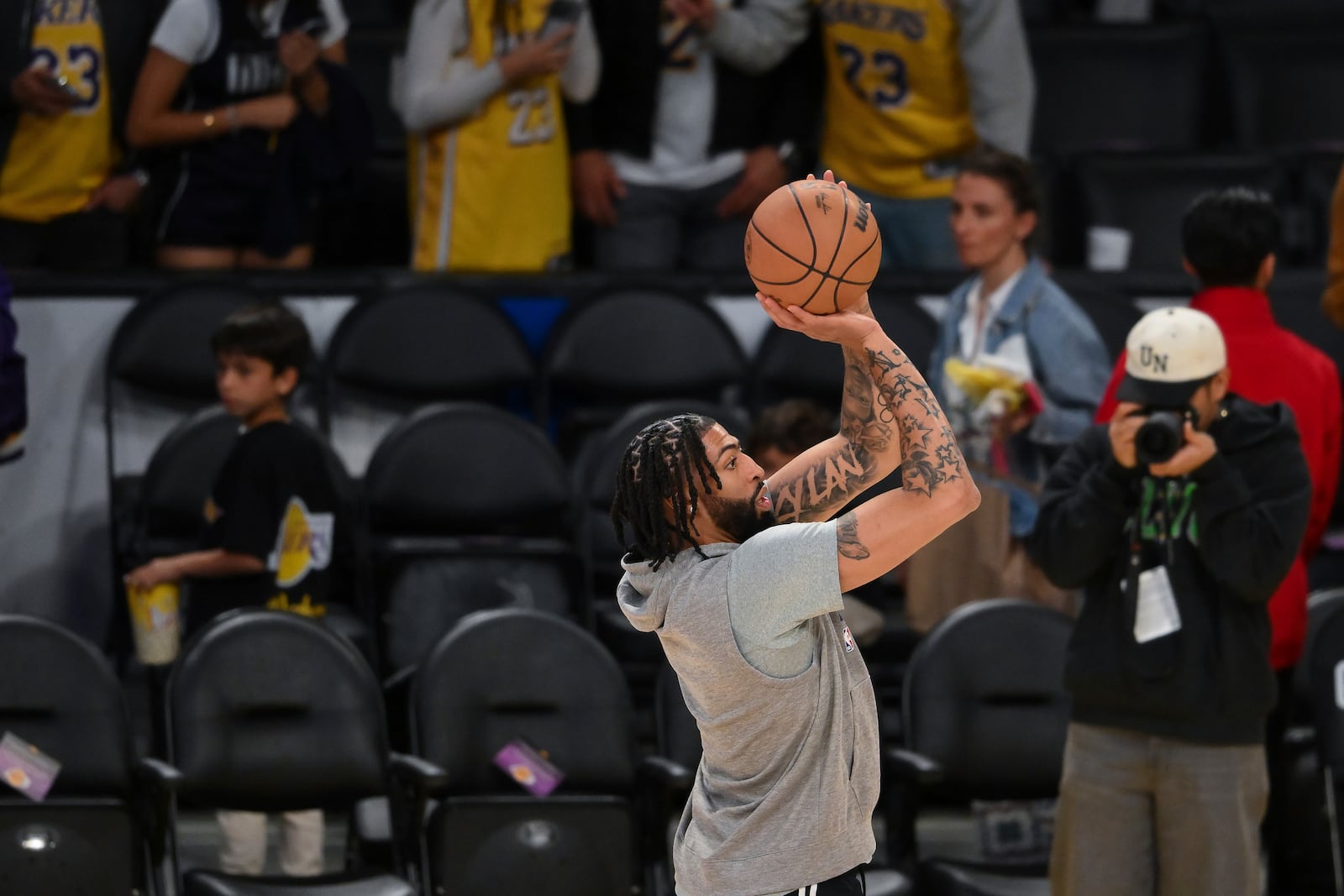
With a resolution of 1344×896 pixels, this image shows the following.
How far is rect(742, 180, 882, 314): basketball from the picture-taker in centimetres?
295

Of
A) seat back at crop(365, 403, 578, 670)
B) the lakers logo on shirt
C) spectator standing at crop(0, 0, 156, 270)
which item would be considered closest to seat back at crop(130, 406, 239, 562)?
seat back at crop(365, 403, 578, 670)

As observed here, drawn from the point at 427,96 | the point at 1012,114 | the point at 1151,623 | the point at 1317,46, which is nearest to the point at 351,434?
the point at 427,96

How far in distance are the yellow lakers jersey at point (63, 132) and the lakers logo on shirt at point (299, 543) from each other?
6.67 ft

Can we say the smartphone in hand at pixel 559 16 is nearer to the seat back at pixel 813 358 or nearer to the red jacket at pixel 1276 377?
the seat back at pixel 813 358

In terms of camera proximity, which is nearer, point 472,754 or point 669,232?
point 472,754

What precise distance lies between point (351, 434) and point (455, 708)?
1.74 m

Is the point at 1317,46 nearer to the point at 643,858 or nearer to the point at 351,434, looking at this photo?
the point at 351,434

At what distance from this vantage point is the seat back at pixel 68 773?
4.32 m

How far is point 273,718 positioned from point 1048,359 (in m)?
2.25

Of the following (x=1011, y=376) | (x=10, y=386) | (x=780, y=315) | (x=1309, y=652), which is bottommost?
(x=1309, y=652)

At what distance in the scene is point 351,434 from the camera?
242 inches

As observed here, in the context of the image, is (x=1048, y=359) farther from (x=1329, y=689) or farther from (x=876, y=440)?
(x=876, y=440)

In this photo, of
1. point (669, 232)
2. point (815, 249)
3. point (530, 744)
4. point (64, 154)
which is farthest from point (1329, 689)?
point (64, 154)

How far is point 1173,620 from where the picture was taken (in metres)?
3.97
